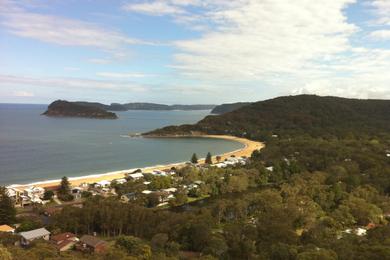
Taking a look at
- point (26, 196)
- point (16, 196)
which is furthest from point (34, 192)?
point (16, 196)

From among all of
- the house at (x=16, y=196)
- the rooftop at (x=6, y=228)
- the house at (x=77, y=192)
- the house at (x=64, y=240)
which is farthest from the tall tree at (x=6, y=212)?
the house at (x=77, y=192)

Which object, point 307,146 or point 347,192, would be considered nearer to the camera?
point 347,192

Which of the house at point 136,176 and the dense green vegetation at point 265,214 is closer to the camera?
the dense green vegetation at point 265,214

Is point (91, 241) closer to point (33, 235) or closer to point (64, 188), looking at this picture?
point (33, 235)

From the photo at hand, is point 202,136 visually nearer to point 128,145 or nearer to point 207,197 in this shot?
point 128,145

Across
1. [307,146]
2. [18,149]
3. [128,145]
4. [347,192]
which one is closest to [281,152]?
[307,146]

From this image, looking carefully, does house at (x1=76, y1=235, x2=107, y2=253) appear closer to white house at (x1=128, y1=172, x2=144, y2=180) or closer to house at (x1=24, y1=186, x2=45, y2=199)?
house at (x1=24, y1=186, x2=45, y2=199)

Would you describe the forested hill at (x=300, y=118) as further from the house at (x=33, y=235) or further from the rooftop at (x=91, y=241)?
the house at (x=33, y=235)
